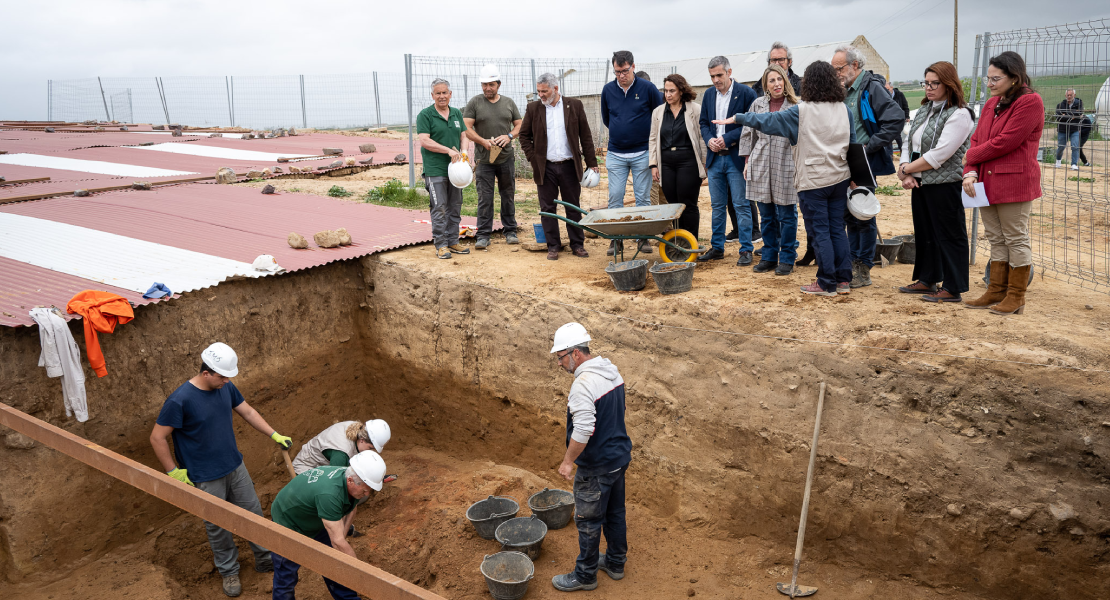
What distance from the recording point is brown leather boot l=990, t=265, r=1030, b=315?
512cm

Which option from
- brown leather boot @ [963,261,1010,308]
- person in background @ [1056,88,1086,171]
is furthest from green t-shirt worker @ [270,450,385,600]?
person in background @ [1056,88,1086,171]

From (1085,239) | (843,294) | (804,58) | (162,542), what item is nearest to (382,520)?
(162,542)

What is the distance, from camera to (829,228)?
18.7 feet

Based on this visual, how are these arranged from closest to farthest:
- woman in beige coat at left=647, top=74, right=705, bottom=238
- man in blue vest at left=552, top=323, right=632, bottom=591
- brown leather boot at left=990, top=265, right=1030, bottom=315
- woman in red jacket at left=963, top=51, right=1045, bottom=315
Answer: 1. man in blue vest at left=552, top=323, right=632, bottom=591
2. woman in red jacket at left=963, top=51, right=1045, bottom=315
3. brown leather boot at left=990, top=265, right=1030, bottom=315
4. woman in beige coat at left=647, top=74, right=705, bottom=238

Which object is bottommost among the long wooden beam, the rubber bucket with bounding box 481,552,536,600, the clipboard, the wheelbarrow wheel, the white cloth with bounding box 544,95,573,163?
the rubber bucket with bounding box 481,552,536,600

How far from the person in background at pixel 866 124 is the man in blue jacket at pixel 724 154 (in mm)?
868

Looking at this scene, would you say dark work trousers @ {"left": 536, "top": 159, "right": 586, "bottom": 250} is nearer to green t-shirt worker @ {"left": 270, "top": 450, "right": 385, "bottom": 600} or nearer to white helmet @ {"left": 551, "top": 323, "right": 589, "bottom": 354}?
white helmet @ {"left": 551, "top": 323, "right": 589, "bottom": 354}

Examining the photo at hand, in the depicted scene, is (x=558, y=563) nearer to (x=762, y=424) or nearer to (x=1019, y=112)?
(x=762, y=424)

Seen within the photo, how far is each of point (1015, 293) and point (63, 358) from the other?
726 cm

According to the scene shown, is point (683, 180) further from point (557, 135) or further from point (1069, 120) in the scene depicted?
point (1069, 120)

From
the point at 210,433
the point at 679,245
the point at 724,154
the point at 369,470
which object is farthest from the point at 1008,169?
the point at 210,433

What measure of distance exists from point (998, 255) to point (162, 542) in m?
7.28

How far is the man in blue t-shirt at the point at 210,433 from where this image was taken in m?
5.07

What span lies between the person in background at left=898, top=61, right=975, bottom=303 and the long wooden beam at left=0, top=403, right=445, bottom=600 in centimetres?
463
